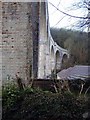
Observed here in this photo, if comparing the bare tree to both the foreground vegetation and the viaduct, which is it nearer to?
the foreground vegetation

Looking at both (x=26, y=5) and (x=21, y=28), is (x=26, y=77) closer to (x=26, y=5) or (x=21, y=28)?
(x=21, y=28)

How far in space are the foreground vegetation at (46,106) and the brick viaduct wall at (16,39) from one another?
1.67 metres

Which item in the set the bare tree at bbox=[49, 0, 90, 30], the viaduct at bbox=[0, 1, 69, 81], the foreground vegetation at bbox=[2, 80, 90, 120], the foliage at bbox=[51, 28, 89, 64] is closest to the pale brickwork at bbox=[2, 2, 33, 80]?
the viaduct at bbox=[0, 1, 69, 81]

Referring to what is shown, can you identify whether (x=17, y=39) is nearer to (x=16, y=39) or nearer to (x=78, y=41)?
(x=16, y=39)

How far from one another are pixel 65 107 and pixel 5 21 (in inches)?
124

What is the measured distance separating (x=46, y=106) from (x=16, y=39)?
8.72ft

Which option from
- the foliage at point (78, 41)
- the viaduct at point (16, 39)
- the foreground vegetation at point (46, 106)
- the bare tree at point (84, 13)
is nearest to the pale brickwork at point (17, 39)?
the viaduct at point (16, 39)

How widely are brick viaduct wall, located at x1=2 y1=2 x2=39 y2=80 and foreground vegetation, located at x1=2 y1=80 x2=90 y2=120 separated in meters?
1.67

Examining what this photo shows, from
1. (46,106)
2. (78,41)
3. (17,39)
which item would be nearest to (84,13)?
(78,41)

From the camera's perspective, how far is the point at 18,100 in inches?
241

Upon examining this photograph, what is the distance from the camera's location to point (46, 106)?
18.6 feet

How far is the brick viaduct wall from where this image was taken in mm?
7797

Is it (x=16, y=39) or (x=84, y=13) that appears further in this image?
(x=16, y=39)

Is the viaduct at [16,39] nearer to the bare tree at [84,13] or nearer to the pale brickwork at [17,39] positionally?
the pale brickwork at [17,39]
